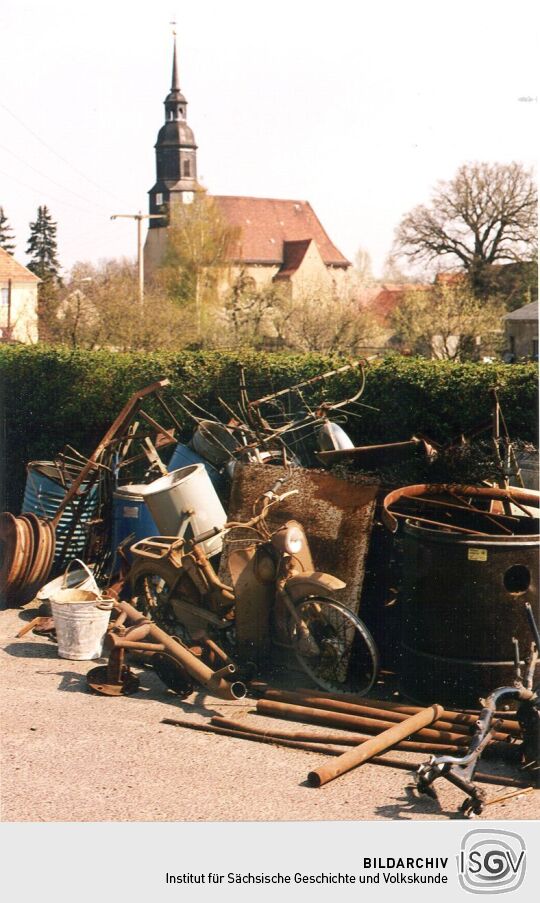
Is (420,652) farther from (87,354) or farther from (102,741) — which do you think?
(87,354)

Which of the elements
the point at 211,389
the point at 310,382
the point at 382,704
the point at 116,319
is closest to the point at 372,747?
the point at 382,704

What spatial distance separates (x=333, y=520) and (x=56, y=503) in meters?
3.82

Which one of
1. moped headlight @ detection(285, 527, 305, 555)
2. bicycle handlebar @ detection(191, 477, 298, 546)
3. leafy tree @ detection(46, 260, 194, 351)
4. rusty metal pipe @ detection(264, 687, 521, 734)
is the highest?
leafy tree @ detection(46, 260, 194, 351)

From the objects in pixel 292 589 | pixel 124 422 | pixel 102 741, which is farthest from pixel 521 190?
pixel 102 741

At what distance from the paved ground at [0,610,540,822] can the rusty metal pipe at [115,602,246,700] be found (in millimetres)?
92

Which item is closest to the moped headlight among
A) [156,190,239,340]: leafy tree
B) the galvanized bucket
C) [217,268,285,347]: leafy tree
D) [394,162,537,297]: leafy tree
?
the galvanized bucket

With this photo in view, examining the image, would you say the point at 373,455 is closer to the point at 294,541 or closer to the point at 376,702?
the point at 294,541

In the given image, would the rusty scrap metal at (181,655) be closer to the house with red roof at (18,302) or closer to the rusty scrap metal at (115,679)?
the rusty scrap metal at (115,679)

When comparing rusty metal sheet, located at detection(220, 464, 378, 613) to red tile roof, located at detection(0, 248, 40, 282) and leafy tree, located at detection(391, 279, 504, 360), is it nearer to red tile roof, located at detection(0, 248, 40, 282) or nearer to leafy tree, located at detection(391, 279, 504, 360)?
red tile roof, located at detection(0, 248, 40, 282)

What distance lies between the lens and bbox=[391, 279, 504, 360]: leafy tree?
30.8 meters

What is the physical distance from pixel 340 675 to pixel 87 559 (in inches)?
142

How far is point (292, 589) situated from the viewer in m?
6.03

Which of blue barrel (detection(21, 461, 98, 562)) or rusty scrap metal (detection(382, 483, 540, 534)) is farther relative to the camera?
blue barrel (detection(21, 461, 98, 562))

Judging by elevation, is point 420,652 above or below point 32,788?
above
